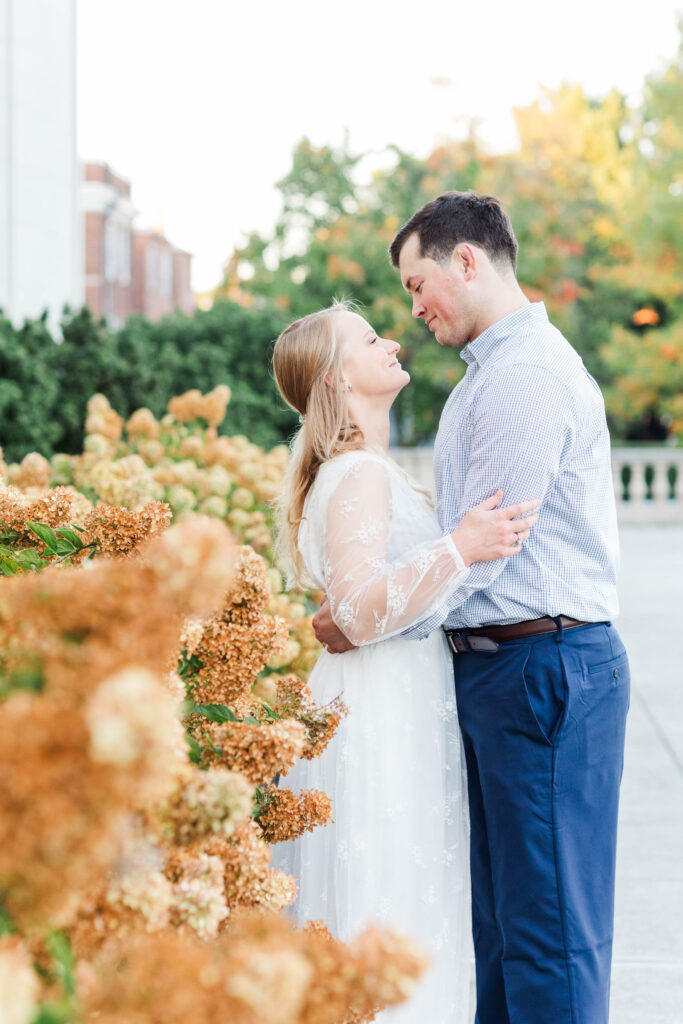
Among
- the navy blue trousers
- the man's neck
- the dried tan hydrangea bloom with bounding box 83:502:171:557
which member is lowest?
the navy blue trousers

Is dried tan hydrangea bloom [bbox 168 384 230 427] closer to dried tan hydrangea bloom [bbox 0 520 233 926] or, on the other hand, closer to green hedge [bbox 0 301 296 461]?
green hedge [bbox 0 301 296 461]

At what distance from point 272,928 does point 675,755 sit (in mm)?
5202

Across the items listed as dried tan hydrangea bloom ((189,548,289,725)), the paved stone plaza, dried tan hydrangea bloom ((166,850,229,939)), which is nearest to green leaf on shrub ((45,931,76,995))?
dried tan hydrangea bloom ((166,850,229,939))

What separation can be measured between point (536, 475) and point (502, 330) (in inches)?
17.5

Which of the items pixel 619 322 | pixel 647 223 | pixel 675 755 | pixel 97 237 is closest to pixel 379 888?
pixel 675 755

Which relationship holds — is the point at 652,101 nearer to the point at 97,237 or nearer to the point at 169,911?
the point at 97,237

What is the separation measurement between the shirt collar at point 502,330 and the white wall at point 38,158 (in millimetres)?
6197

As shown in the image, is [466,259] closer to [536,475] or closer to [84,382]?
[536,475]

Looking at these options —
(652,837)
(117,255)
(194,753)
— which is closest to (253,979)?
(194,753)

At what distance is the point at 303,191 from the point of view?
26859 millimetres

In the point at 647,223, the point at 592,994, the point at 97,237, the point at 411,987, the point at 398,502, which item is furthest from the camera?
the point at 97,237

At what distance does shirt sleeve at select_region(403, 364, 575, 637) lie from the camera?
2193 mm

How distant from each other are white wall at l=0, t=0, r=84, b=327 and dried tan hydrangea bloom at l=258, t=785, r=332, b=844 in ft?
23.3

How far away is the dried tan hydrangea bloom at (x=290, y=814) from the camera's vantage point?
156 centimetres
